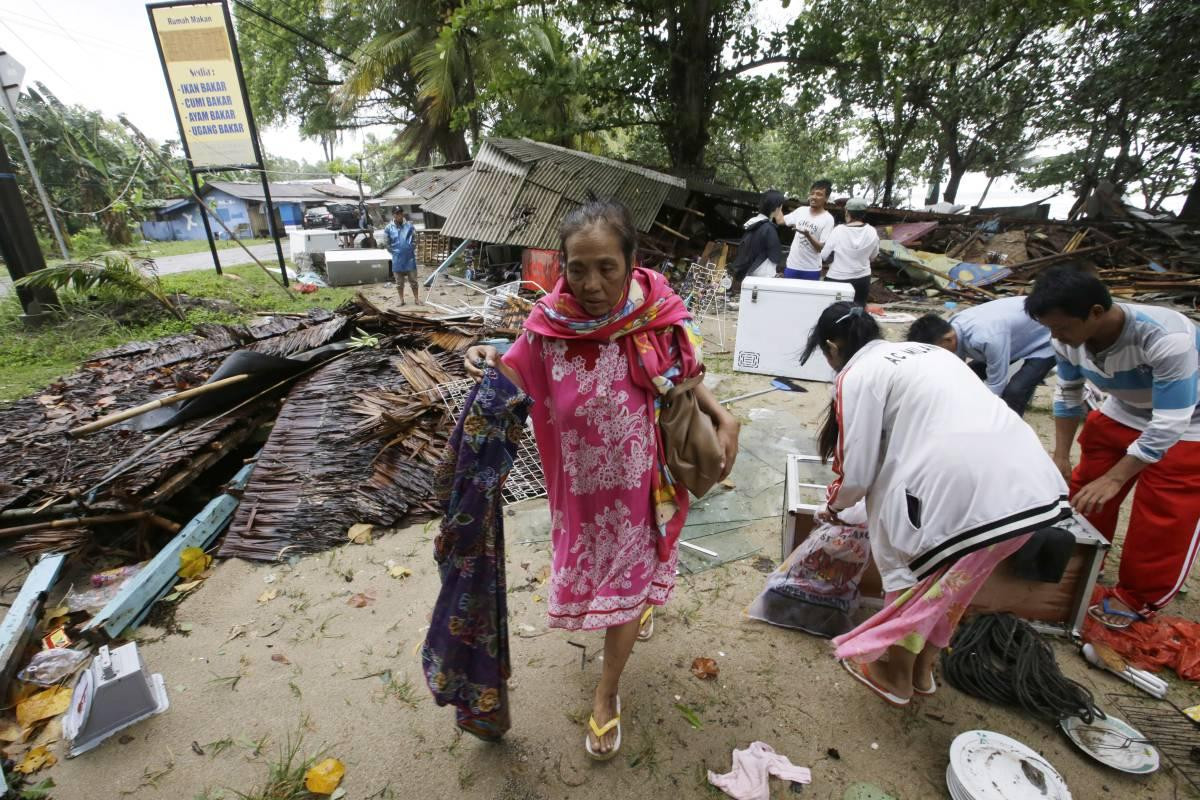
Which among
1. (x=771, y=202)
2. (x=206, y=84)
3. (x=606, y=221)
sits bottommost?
(x=771, y=202)

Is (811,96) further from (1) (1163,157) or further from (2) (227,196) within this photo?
(2) (227,196)

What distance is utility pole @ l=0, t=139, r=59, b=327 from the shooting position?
718 cm

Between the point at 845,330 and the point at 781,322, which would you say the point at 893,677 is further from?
the point at 781,322

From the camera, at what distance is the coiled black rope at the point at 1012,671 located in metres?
2.02

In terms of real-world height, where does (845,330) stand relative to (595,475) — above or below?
above

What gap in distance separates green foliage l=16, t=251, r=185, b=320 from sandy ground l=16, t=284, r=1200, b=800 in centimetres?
711

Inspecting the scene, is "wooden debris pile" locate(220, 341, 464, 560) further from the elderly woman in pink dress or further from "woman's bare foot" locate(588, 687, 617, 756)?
the elderly woman in pink dress

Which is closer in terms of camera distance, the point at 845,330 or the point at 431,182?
the point at 845,330

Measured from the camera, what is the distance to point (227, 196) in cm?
3034

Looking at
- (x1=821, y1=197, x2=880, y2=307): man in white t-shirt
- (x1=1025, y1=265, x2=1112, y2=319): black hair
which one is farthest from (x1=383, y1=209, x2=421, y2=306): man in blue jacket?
(x1=1025, y1=265, x2=1112, y2=319): black hair

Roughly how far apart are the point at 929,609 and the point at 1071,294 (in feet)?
4.55

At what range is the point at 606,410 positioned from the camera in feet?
5.22

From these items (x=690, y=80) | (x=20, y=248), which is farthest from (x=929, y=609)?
(x=690, y=80)

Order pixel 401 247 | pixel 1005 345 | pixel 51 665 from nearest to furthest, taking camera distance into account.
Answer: pixel 51 665
pixel 1005 345
pixel 401 247
